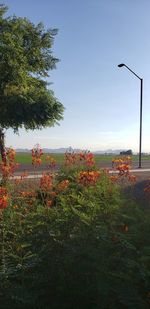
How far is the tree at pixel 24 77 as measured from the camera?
35.8 m

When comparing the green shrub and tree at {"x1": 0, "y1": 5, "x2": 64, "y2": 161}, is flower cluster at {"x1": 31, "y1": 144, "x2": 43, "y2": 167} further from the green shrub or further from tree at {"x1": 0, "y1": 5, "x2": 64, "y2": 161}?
tree at {"x1": 0, "y1": 5, "x2": 64, "y2": 161}

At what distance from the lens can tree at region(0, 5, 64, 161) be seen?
35781 mm

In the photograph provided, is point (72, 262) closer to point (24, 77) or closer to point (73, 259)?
point (73, 259)

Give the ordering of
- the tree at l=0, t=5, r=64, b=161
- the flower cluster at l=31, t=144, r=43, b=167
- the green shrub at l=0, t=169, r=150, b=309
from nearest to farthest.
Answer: the green shrub at l=0, t=169, r=150, b=309, the flower cluster at l=31, t=144, r=43, b=167, the tree at l=0, t=5, r=64, b=161

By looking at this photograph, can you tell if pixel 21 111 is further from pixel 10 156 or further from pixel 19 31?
pixel 10 156

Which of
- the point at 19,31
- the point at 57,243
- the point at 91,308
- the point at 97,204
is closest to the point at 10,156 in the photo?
the point at 97,204

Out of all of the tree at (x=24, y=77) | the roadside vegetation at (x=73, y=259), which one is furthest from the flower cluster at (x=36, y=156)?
the tree at (x=24, y=77)

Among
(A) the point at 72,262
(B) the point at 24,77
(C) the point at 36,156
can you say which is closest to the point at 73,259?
(A) the point at 72,262

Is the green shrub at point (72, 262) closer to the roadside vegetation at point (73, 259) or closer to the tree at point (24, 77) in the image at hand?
the roadside vegetation at point (73, 259)

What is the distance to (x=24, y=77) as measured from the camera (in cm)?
3678

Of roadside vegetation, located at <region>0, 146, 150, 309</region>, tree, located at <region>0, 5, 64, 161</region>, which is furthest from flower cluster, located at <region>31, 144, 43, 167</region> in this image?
tree, located at <region>0, 5, 64, 161</region>

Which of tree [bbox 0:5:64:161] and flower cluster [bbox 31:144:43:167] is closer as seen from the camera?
flower cluster [bbox 31:144:43:167]

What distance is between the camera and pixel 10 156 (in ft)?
25.8

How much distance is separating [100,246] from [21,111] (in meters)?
31.9
